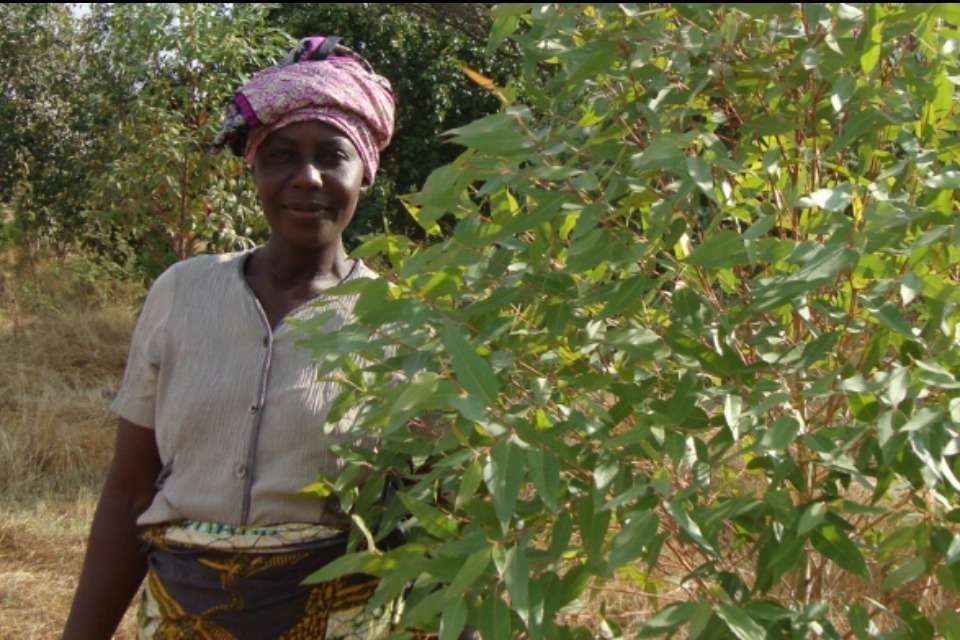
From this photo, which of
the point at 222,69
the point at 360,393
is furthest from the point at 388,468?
the point at 222,69

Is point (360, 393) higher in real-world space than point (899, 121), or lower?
lower

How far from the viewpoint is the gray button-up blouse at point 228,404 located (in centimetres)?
176

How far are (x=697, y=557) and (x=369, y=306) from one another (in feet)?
1.99

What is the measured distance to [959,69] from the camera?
1238 millimetres

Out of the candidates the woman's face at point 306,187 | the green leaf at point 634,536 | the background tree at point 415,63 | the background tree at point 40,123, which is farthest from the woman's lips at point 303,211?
the background tree at point 40,123

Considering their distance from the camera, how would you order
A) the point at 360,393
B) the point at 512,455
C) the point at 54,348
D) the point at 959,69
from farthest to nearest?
the point at 54,348 < the point at 360,393 < the point at 959,69 < the point at 512,455

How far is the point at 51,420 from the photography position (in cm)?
615

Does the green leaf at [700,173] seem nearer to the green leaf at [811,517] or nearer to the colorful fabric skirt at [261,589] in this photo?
the green leaf at [811,517]

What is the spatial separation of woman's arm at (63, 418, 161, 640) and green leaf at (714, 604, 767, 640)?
1063mm

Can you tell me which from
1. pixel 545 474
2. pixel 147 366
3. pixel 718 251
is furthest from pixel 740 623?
pixel 147 366

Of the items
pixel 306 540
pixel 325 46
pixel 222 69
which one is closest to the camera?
pixel 306 540

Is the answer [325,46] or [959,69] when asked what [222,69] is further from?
[959,69]

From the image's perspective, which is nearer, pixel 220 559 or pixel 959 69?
pixel 959 69

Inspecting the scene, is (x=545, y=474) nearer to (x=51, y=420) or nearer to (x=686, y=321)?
(x=686, y=321)
